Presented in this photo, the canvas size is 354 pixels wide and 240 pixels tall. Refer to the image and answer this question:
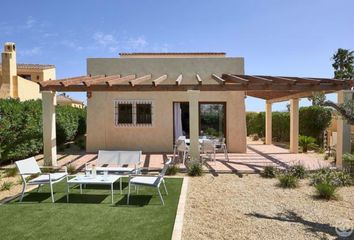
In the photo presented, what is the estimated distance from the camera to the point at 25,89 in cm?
3366

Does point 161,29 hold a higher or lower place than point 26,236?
higher

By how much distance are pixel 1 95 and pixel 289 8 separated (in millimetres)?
28852

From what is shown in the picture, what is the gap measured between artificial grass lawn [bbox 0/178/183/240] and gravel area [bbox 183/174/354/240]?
2.01 ft

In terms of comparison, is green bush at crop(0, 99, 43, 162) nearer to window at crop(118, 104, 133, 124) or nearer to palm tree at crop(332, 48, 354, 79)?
window at crop(118, 104, 133, 124)

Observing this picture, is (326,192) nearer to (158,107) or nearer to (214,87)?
(214,87)

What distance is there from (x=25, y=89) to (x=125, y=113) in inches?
871

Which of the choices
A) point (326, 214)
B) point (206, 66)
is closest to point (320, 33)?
point (206, 66)

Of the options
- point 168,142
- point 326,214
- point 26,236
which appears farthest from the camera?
point 168,142

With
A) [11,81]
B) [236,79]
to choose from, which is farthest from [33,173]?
[11,81]

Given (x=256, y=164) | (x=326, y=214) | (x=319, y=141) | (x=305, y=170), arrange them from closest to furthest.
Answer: (x=326, y=214) < (x=305, y=170) < (x=256, y=164) < (x=319, y=141)

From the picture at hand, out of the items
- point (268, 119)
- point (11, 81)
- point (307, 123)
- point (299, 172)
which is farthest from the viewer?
point (11, 81)

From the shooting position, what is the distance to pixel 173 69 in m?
16.7

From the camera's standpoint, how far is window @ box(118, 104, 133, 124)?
16.6 m

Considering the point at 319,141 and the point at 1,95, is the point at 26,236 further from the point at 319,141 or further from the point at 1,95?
the point at 1,95
